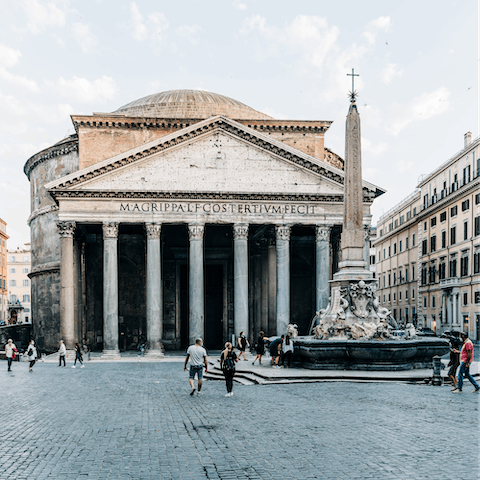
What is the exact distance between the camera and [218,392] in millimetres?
15523

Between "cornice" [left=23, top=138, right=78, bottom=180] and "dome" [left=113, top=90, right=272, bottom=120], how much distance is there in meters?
4.55

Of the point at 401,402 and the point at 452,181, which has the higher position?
the point at 452,181

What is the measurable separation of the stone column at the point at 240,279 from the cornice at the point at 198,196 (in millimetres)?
1560

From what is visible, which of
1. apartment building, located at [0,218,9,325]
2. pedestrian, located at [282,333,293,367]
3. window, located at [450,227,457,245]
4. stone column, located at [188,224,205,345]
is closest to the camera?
pedestrian, located at [282,333,293,367]

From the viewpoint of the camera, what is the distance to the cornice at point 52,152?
145ft

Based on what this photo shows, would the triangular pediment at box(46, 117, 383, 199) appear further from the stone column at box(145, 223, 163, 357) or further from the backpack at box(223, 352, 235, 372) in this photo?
the backpack at box(223, 352, 235, 372)

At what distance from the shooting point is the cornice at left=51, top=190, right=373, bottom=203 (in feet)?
104

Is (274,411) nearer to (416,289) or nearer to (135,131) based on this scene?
(135,131)

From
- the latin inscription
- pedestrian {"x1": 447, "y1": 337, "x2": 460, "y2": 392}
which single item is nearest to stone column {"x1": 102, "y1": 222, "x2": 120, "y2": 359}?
the latin inscription

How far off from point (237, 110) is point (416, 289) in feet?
87.7

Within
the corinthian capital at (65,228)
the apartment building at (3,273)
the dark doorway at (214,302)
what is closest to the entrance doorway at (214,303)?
the dark doorway at (214,302)

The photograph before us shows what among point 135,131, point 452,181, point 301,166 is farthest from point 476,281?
point 135,131

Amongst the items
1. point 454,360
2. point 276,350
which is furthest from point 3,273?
point 454,360

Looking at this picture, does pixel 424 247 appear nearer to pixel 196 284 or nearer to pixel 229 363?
pixel 196 284
